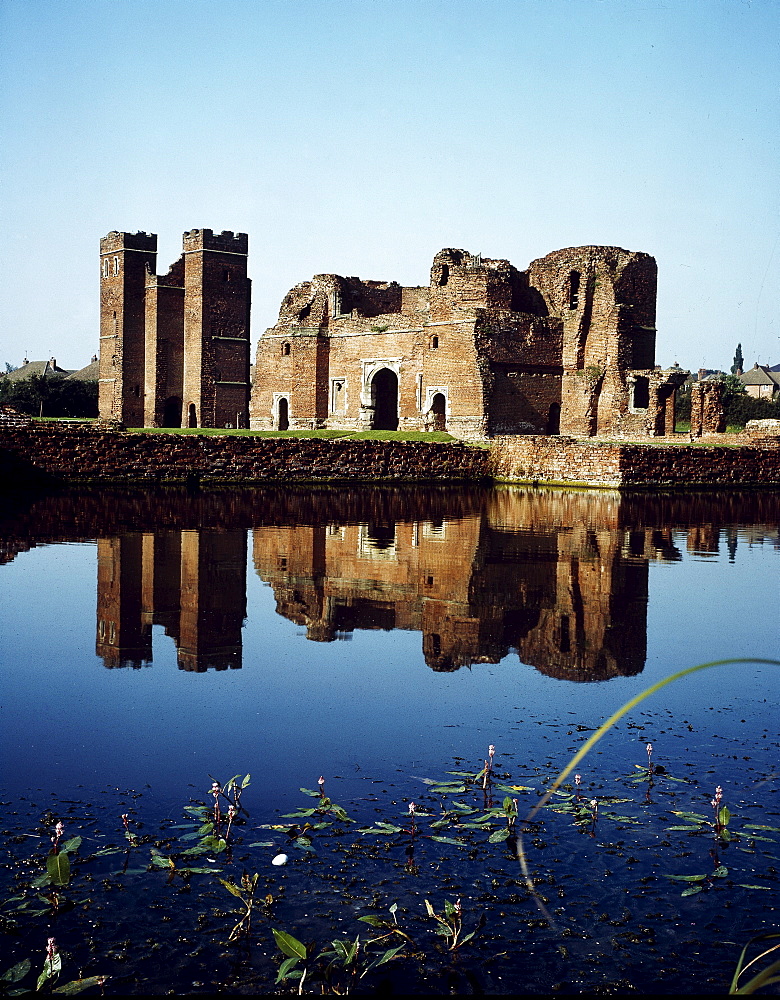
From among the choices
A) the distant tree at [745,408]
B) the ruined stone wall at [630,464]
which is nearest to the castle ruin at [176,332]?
the ruined stone wall at [630,464]

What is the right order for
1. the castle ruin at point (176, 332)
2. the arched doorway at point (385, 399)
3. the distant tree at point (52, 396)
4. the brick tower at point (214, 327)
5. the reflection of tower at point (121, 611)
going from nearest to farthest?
1. the reflection of tower at point (121, 611)
2. the arched doorway at point (385, 399)
3. the brick tower at point (214, 327)
4. the castle ruin at point (176, 332)
5. the distant tree at point (52, 396)

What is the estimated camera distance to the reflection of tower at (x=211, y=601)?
715 cm

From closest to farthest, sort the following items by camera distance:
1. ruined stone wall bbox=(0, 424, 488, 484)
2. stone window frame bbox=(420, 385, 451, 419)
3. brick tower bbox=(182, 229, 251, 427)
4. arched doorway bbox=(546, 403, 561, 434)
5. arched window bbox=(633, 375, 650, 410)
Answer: ruined stone wall bbox=(0, 424, 488, 484)
stone window frame bbox=(420, 385, 451, 419)
arched window bbox=(633, 375, 650, 410)
arched doorway bbox=(546, 403, 561, 434)
brick tower bbox=(182, 229, 251, 427)

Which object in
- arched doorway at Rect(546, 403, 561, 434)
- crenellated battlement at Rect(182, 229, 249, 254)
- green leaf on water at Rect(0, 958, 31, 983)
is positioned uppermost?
crenellated battlement at Rect(182, 229, 249, 254)

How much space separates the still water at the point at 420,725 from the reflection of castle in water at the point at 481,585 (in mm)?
45

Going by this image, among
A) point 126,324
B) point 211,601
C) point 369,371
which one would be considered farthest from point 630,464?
point 126,324

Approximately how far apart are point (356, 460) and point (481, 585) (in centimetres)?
1561

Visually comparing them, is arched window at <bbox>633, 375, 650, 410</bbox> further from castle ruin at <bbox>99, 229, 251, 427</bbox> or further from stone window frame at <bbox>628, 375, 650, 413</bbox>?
castle ruin at <bbox>99, 229, 251, 427</bbox>

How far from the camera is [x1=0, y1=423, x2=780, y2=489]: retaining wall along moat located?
22312 millimetres

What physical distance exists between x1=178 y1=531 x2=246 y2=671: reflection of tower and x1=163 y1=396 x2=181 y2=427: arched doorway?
3657 cm

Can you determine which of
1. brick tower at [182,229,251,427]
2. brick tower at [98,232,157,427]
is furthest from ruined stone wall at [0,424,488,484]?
brick tower at [98,232,157,427]

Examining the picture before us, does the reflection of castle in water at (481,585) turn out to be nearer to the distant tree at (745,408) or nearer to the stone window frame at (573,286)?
the stone window frame at (573,286)

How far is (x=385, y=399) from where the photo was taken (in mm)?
40750

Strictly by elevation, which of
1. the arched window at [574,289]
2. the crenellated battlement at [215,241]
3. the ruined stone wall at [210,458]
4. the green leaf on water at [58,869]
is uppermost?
the crenellated battlement at [215,241]
